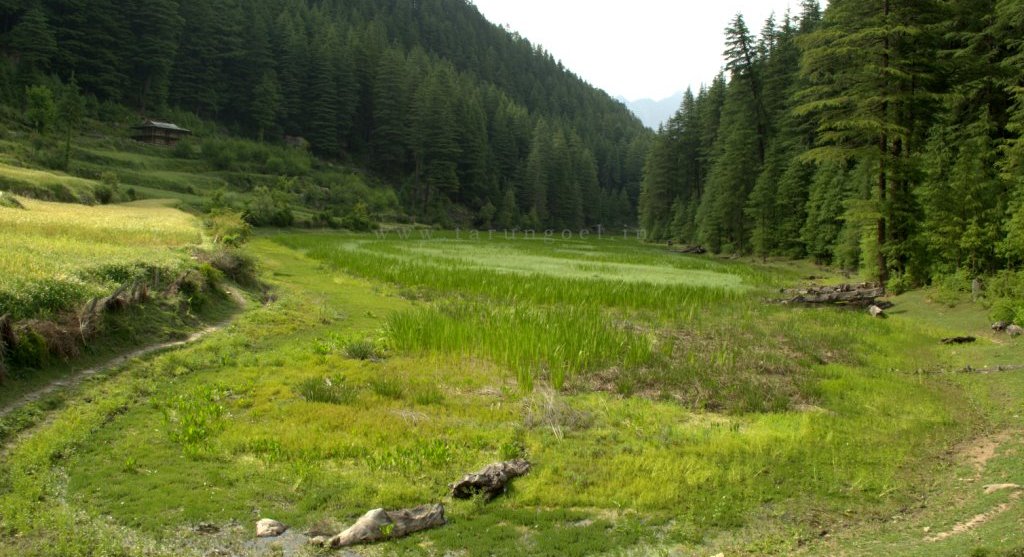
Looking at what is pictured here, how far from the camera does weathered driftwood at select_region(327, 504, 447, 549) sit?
656 centimetres

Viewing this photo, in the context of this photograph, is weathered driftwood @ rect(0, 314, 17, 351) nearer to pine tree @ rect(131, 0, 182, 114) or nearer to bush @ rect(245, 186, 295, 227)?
bush @ rect(245, 186, 295, 227)

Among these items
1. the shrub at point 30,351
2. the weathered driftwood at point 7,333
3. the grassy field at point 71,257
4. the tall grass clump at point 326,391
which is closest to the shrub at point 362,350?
the tall grass clump at point 326,391

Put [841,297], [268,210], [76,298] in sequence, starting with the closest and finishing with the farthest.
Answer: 1. [76,298]
2. [841,297]
3. [268,210]

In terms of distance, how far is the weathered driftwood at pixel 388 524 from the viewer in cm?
656

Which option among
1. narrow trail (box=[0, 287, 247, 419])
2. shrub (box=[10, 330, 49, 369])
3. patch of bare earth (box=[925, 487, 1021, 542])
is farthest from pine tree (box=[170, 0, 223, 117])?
patch of bare earth (box=[925, 487, 1021, 542])

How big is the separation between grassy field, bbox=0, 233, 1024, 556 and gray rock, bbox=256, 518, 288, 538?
147mm

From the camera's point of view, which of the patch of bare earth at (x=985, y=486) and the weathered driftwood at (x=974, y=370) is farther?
the weathered driftwood at (x=974, y=370)

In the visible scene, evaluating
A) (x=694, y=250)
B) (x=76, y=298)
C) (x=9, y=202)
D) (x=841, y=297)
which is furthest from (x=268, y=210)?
(x=841, y=297)

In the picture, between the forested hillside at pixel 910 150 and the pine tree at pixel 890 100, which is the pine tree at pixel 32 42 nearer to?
the forested hillside at pixel 910 150

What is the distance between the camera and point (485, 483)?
7.66 metres

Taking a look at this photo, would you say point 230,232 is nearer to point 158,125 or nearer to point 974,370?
point 974,370

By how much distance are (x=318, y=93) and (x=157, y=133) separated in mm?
26520

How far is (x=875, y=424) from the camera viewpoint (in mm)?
10484

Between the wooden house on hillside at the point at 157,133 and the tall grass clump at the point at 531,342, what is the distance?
199 feet
